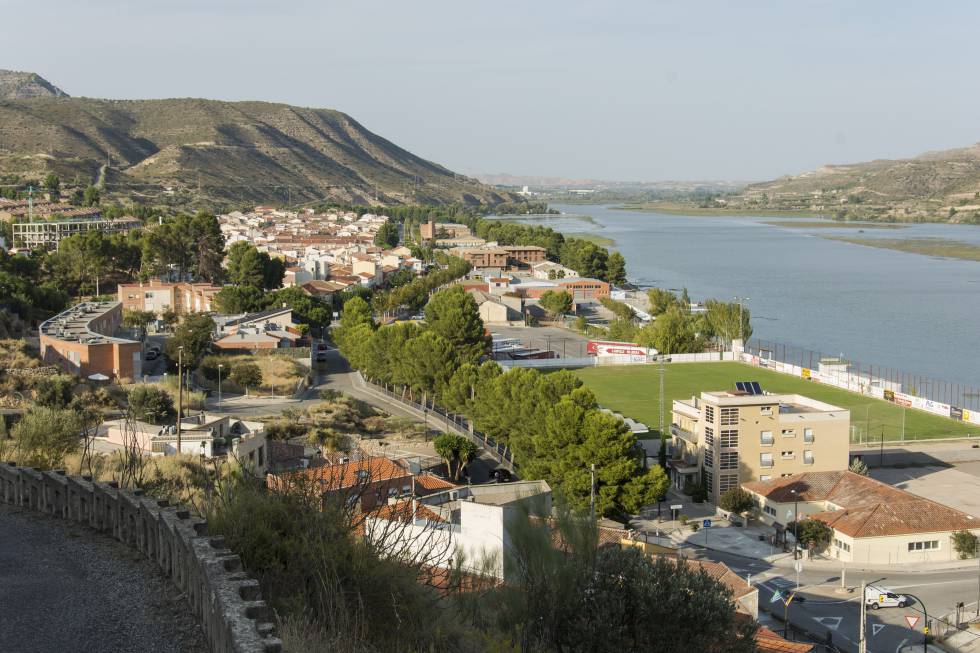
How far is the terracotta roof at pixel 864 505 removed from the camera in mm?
14992

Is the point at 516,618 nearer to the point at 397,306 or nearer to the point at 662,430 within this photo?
the point at 662,430

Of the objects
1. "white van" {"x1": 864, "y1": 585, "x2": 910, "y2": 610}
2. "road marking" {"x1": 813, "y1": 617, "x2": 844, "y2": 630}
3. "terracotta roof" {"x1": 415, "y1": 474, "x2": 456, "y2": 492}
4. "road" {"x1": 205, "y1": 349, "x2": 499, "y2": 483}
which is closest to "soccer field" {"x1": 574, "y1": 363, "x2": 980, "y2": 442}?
"road" {"x1": 205, "y1": 349, "x2": 499, "y2": 483}

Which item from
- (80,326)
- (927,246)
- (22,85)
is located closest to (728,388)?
(80,326)

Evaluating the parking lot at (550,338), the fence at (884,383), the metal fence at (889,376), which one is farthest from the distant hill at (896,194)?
the fence at (884,383)

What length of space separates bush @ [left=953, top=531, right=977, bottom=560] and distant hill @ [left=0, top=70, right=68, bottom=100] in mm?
154149

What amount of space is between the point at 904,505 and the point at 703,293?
37.1 metres

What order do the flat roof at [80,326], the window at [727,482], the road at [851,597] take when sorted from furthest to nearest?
the flat roof at [80,326] → the window at [727,482] → the road at [851,597]

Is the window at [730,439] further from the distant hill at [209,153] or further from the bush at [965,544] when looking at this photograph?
the distant hill at [209,153]

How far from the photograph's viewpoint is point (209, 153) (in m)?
99.7

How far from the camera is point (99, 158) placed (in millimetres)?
85750

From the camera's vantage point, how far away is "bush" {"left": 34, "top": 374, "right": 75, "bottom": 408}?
1622 centimetres

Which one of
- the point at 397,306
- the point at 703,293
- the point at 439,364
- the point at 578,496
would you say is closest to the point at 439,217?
the point at 703,293

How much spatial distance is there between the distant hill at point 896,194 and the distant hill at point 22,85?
102711 millimetres

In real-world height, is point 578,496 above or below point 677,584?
below
